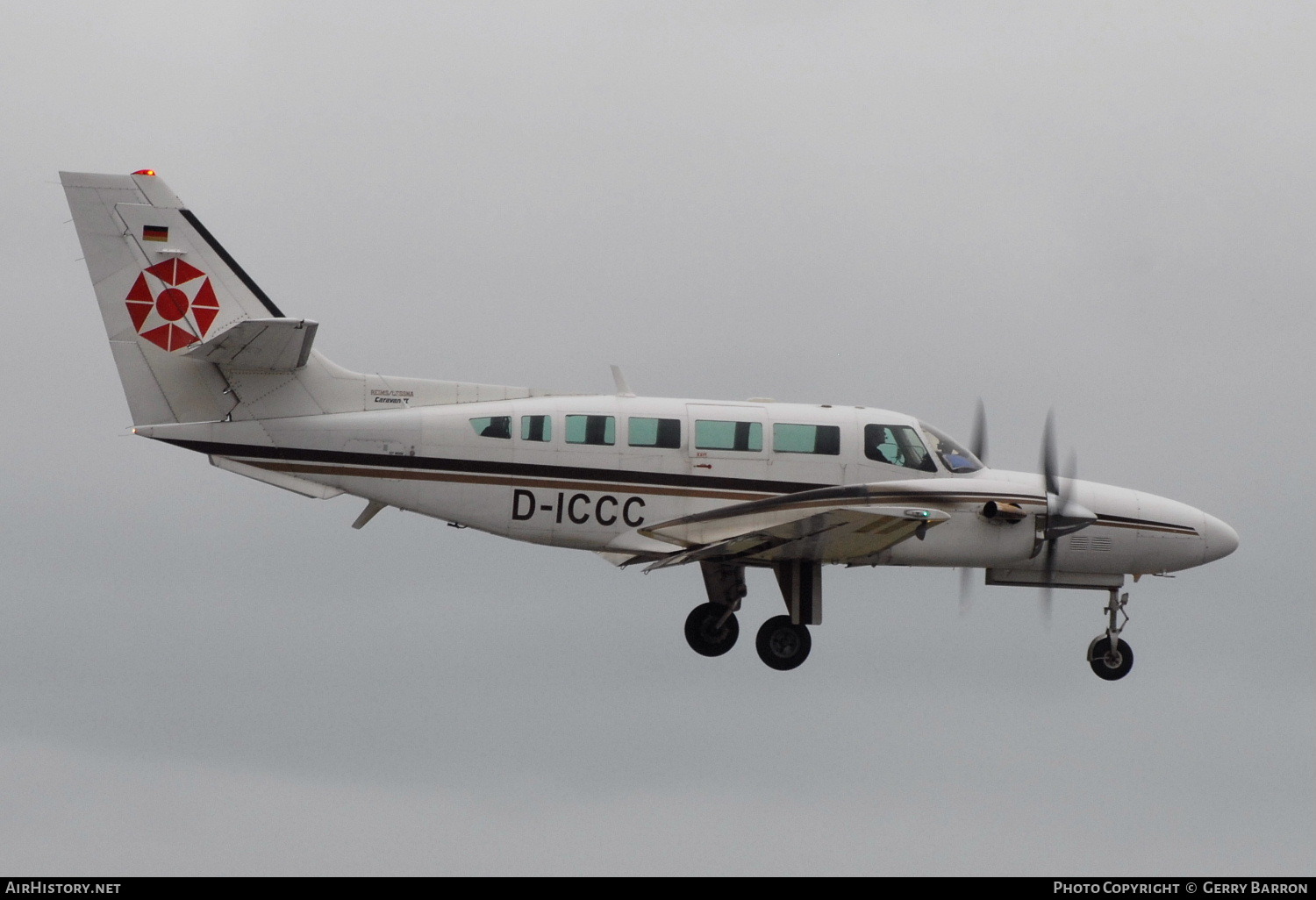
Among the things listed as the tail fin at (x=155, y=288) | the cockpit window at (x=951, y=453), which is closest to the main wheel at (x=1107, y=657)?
the cockpit window at (x=951, y=453)

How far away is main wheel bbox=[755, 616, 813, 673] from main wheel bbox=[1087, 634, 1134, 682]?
6350 millimetres

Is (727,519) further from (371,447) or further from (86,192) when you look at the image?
(86,192)

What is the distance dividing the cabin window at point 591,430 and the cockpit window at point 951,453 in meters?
6.32

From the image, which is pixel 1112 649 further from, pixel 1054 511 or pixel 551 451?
pixel 551 451

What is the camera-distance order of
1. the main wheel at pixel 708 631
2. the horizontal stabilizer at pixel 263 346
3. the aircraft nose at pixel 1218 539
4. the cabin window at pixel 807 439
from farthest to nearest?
the aircraft nose at pixel 1218 539 → the main wheel at pixel 708 631 → the cabin window at pixel 807 439 → the horizontal stabilizer at pixel 263 346

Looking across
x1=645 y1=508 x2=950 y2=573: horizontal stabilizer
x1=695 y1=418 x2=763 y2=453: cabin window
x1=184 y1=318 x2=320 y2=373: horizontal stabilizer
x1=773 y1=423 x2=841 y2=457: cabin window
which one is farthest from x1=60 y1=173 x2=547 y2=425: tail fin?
x1=773 y1=423 x2=841 y2=457: cabin window

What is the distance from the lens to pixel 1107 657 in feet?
127

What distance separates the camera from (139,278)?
1401 inches

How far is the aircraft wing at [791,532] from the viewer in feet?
112

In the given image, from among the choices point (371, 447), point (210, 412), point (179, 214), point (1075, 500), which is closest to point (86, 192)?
point (179, 214)

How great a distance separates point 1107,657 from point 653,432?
10884 millimetres

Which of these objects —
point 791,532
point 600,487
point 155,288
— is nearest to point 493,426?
point 600,487

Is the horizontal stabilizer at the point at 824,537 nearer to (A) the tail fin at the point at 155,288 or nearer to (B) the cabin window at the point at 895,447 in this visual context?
(B) the cabin window at the point at 895,447

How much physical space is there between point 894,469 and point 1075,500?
3845 mm
